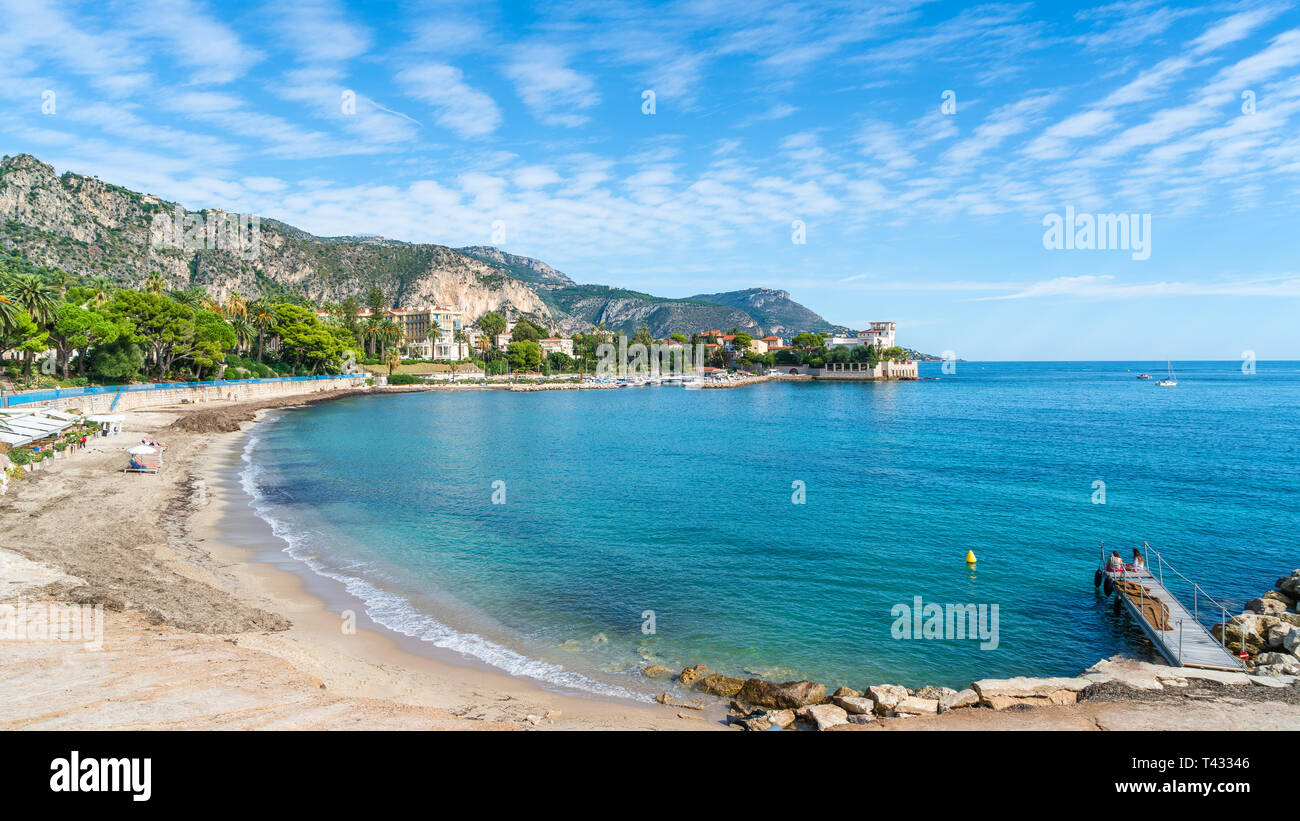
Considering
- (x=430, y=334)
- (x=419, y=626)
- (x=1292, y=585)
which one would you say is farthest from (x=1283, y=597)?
(x=430, y=334)

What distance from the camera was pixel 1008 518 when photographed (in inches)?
1179

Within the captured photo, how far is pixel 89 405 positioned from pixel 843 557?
198 feet

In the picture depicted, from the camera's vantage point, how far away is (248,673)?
1250 cm

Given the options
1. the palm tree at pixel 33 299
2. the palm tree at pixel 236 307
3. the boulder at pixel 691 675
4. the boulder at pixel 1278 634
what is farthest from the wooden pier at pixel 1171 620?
the palm tree at pixel 236 307

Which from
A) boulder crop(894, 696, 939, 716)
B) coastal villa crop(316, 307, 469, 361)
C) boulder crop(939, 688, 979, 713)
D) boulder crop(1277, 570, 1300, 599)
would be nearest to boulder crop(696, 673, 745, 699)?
boulder crop(894, 696, 939, 716)

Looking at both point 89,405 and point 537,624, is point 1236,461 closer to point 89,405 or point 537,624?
point 537,624

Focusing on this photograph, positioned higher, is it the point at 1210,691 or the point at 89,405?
the point at 89,405

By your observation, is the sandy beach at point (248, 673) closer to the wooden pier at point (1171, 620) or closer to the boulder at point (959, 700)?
the boulder at point (959, 700)

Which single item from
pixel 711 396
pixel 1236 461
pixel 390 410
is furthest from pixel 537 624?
pixel 711 396

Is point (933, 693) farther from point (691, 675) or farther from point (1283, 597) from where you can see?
point (1283, 597)

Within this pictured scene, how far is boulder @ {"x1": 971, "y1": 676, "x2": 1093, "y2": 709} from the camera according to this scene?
1209 centimetres

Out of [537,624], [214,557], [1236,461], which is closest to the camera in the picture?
[537,624]

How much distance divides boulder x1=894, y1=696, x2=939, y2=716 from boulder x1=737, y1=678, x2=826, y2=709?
1592 millimetres

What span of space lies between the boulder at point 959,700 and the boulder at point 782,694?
6.92ft
